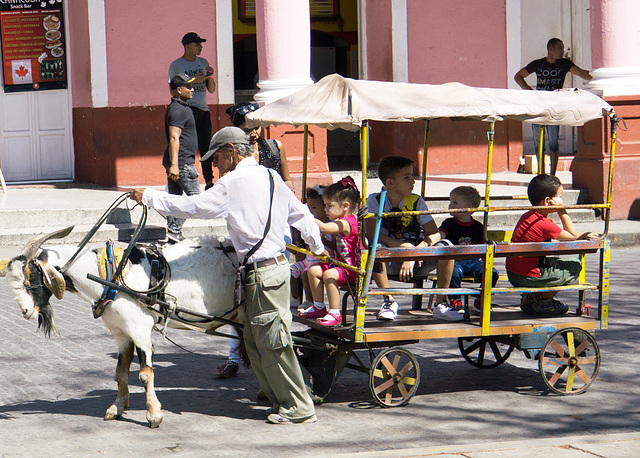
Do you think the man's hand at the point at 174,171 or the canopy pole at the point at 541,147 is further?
the man's hand at the point at 174,171

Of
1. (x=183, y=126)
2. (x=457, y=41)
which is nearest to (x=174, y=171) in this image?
(x=183, y=126)

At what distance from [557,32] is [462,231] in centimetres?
1115

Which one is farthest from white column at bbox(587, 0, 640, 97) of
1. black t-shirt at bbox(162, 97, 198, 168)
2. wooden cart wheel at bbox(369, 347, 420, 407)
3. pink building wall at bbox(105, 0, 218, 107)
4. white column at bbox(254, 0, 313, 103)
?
wooden cart wheel at bbox(369, 347, 420, 407)

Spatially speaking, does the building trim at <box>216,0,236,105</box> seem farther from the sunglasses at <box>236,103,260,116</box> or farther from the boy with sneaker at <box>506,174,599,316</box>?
the boy with sneaker at <box>506,174,599,316</box>

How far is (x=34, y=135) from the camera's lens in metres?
15.5

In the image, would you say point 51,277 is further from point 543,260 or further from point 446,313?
point 543,260

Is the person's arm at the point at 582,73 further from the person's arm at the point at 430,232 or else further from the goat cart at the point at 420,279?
the person's arm at the point at 430,232

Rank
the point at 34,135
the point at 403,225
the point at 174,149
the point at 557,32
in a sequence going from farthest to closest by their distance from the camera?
the point at 557,32 < the point at 34,135 < the point at 174,149 < the point at 403,225

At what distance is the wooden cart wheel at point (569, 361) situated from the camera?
6430 millimetres

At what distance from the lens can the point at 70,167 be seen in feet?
51.1

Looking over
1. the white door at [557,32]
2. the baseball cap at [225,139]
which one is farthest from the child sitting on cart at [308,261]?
the white door at [557,32]

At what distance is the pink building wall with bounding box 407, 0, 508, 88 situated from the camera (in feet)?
52.3

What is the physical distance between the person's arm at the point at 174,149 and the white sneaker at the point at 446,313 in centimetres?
493

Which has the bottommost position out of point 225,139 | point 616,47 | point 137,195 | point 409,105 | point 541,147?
point 137,195
